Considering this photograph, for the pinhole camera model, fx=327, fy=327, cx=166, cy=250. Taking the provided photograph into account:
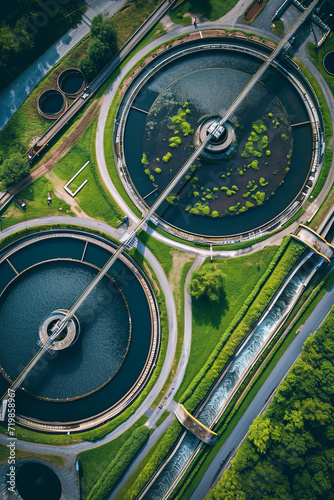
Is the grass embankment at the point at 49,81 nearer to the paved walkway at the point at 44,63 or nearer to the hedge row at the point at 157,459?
the paved walkway at the point at 44,63

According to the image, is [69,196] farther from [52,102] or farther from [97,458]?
[97,458]

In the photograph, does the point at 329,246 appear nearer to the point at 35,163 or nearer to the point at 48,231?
the point at 48,231

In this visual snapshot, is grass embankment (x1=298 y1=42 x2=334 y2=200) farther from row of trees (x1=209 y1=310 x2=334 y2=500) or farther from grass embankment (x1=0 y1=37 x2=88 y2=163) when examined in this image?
grass embankment (x1=0 y1=37 x2=88 y2=163)

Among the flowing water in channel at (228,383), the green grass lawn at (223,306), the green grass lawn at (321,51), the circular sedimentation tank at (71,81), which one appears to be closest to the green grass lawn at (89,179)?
the circular sedimentation tank at (71,81)

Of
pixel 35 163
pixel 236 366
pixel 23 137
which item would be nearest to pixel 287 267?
pixel 236 366

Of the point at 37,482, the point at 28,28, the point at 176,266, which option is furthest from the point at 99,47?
the point at 37,482

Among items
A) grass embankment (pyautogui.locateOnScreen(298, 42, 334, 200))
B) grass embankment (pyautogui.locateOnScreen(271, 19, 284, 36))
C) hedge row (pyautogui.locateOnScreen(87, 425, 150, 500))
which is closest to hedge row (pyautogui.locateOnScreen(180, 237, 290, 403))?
hedge row (pyautogui.locateOnScreen(87, 425, 150, 500))
